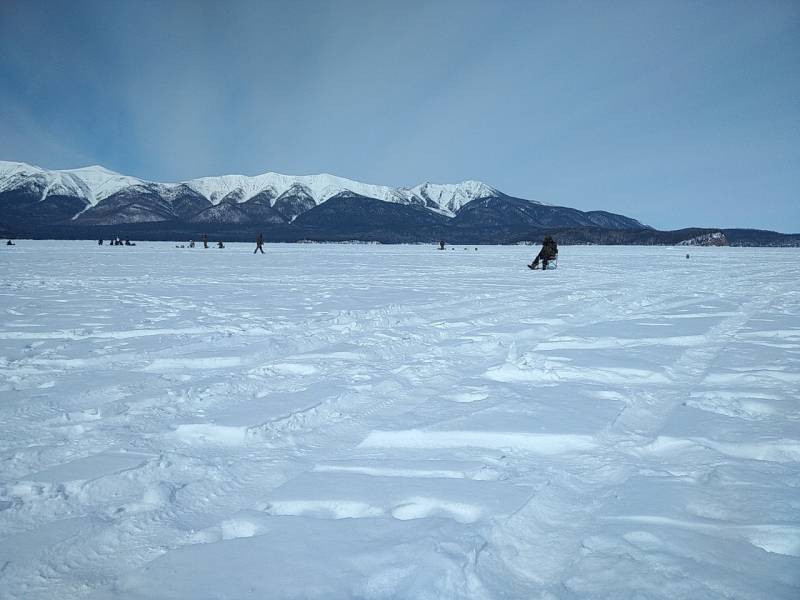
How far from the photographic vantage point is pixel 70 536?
1.69 m

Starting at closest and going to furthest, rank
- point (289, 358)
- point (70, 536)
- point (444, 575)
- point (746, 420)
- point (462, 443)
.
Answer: point (444, 575) → point (70, 536) → point (462, 443) → point (746, 420) → point (289, 358)

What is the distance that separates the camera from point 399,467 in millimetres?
2225

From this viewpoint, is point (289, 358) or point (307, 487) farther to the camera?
point (289, 358)

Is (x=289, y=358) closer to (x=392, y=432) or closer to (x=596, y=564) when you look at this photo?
(x=392, y=432)

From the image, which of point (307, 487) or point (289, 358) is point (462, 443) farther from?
point (289, 358)

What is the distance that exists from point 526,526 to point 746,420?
1.96 meters

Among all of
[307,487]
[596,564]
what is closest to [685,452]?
[596,564]

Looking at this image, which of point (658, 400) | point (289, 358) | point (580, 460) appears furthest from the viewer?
point (289, 358)

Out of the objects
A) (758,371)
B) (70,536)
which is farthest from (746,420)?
(70,536)

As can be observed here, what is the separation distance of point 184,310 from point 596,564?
22.9 ft

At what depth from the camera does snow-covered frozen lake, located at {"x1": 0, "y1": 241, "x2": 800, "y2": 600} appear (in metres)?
1.52

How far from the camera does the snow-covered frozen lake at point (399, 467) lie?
1.52 metres

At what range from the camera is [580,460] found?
2.28 metres

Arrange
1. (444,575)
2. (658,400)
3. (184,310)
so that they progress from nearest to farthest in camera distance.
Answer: (444,575)
(658,400)
(184,310)
